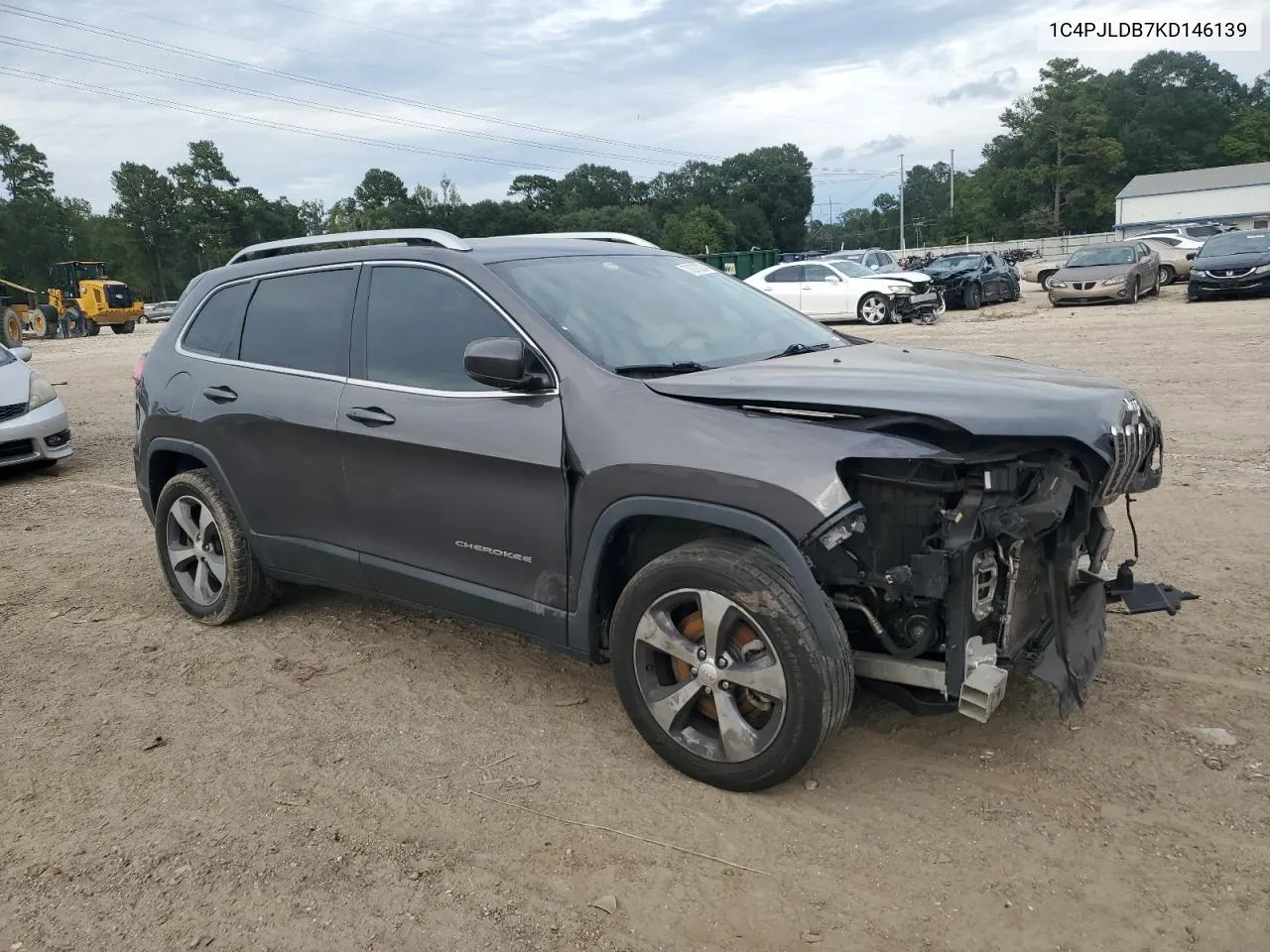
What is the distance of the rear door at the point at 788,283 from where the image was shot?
22.6 m

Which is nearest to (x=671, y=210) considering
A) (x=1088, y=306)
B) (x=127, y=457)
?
(x=1088, y=306)

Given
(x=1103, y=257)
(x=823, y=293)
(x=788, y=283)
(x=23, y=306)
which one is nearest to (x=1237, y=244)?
(x=1103, y=257)

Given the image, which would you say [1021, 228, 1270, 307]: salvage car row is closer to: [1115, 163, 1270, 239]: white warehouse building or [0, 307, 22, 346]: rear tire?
[0, 307, 22, 346]: rear tire

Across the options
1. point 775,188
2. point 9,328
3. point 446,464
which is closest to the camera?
point 446,464

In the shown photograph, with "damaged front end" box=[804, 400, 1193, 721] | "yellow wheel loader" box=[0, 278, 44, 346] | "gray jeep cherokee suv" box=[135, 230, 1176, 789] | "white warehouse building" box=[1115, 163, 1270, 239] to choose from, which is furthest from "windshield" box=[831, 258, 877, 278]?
"white warehouse building" box=[1115, 163, 1270, 239]

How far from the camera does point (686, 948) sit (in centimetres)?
252

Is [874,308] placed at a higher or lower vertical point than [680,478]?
lower

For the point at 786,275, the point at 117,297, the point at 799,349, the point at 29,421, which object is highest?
the point at 117,297

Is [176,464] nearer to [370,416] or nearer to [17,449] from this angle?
[370,416]

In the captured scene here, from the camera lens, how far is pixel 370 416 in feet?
12.9

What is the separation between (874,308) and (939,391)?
65.0 ft

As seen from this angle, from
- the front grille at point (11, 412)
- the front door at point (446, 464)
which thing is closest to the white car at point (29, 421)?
the front grille at point (11, 412)

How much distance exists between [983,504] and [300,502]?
289 centimetres

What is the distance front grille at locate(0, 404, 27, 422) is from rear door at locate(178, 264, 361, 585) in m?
5.12
